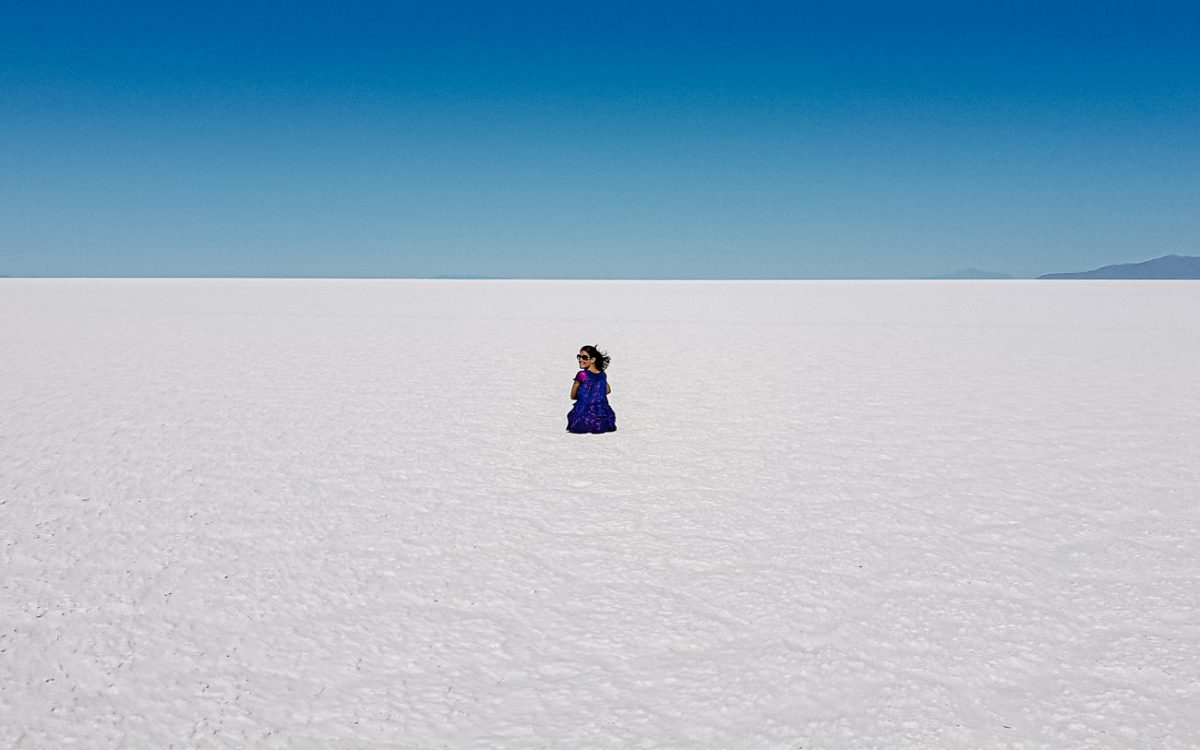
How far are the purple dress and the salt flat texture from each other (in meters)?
0.16

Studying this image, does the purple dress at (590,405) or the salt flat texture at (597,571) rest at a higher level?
the purple dress at (590,405)

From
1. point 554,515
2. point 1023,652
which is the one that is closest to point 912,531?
point 1023,652

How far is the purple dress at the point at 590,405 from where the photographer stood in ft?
22.2

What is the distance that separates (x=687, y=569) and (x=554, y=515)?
106 centimetres

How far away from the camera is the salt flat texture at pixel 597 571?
8.63ft

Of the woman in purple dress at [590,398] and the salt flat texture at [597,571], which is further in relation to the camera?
the woman in purple dress at [590,398]

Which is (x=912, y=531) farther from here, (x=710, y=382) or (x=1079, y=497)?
(x=710, y=382)

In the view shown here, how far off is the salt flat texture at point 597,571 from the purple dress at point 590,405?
0.53 feet

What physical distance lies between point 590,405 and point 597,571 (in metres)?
3.06

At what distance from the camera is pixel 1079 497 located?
5.00 metres

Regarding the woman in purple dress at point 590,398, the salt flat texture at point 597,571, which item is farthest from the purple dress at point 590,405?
the salt flat texture at point 597,571

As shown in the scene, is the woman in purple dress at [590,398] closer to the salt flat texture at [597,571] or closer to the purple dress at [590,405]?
the purple dress at [590,405]

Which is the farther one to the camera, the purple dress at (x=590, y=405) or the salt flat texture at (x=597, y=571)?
the purple dress at (x=590, y=405)

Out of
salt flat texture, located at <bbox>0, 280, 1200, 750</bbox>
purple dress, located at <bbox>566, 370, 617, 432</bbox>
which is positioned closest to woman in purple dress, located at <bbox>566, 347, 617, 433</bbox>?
purple dress, located at <bbox>566, 370, 617, 432</bbox>
